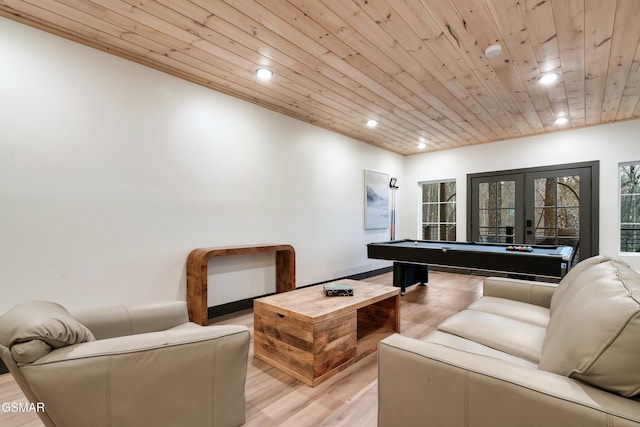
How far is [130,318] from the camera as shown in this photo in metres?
1.77

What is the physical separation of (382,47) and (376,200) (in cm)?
356

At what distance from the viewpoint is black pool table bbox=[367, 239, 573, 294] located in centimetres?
295

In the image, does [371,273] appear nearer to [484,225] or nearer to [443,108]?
[484,225]

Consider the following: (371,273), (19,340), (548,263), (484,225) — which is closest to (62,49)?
(19,340)

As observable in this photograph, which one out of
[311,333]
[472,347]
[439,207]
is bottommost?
[311,333]

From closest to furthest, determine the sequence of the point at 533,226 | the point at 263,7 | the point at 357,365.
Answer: the point at 263,7, the point at 357,365, the point at 533,226

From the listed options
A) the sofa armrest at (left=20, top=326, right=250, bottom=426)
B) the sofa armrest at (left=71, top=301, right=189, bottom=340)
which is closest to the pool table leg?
the sofa armrest at (left=71, top=301, right=189, bottom=340)

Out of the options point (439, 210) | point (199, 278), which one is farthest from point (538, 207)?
point (199, 278)

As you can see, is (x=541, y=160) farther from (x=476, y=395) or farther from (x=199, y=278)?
(x=199, y=278)

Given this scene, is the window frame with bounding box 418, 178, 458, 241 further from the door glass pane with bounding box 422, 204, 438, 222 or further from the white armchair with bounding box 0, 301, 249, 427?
the white armchair with bounding box 0, 301, 249, 427

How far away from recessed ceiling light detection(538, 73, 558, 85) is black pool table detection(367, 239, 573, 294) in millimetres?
1831

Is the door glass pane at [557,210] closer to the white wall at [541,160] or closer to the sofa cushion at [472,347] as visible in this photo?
the white wall at [541,160]

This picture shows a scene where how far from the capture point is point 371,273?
566cm

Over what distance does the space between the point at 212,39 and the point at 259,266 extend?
2552mm
